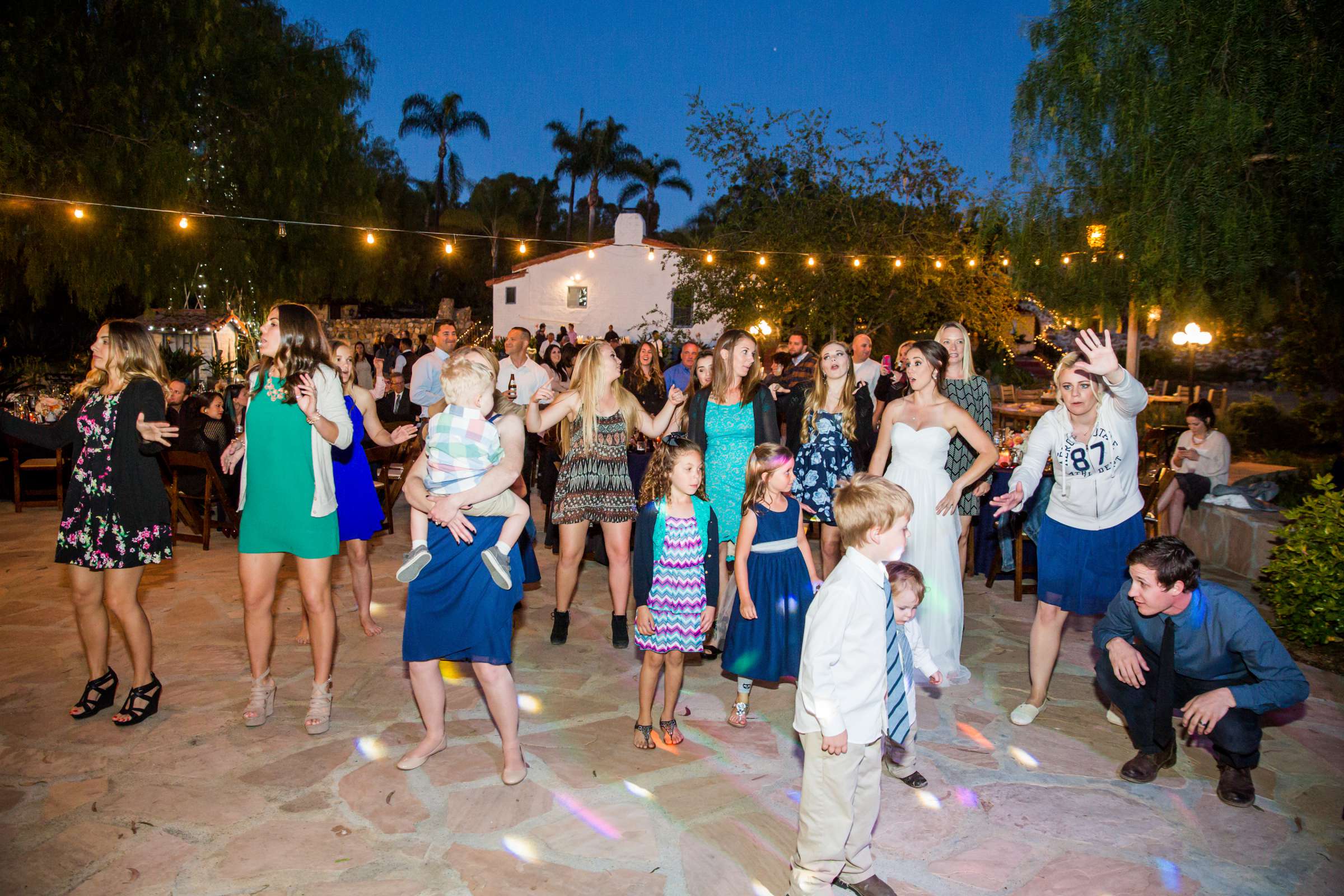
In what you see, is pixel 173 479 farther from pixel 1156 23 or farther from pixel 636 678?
pixel 1156 23

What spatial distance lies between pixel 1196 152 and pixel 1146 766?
203 inches

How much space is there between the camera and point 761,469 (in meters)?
4.10

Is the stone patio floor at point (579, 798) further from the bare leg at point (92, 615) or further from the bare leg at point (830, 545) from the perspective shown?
the bare leg at point (830, 545)

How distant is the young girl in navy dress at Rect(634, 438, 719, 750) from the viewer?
12.8 feet

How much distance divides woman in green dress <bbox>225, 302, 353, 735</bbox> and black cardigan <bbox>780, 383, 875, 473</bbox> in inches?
143

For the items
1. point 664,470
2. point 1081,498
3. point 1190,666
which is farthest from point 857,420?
point 1190,666

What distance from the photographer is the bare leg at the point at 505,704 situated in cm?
360

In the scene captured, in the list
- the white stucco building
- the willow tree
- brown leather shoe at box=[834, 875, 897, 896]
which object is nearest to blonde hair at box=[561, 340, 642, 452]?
brown leather shoe at box=[834, 875, 897, 896]

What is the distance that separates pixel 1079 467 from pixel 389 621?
13.7 feet

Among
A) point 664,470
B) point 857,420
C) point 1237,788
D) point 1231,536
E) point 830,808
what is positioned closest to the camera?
point 830,808

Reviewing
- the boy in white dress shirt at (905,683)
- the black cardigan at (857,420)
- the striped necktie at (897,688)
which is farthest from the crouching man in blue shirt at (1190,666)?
the black cardigan at (857,420)

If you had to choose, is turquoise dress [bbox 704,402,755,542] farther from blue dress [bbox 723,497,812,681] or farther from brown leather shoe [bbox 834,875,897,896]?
brown leather shoe [bbox 834,875,897,896]

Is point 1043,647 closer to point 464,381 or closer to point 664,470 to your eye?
point 664,470

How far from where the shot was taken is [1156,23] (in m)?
6.97
